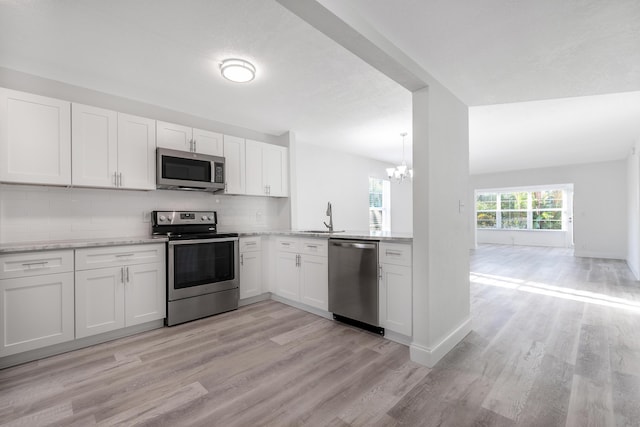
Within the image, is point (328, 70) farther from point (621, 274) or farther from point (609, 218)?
point (609, 218)

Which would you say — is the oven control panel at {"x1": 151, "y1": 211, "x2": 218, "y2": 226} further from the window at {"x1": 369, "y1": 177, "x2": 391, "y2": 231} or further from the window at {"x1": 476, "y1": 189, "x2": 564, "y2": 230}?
the window at {"x1": 476, "y1": 189, "x2": 564, "y2": 230}

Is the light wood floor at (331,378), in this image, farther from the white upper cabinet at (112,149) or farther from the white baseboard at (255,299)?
the white upper cabinet at (112,149)

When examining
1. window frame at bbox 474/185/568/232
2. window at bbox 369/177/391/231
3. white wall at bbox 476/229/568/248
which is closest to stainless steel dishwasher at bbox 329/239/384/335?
window at bbox 369/177/391/231

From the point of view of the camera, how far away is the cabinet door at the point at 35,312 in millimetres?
2215

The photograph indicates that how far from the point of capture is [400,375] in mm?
2104

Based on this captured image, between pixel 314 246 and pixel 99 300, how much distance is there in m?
2.09

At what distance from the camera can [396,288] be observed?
8.56ft

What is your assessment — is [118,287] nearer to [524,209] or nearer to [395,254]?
[395,254]

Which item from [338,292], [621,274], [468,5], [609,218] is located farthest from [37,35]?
[609,218]

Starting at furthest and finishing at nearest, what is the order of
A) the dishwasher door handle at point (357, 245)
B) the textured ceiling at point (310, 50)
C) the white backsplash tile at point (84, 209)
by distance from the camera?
the dishwasher door handle at point (357, 245) < the white backsplash tile at point (84, 209) < the textured ceiling at point (310, 50)

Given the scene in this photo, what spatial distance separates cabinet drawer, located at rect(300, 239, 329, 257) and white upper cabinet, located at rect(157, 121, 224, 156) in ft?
5.18

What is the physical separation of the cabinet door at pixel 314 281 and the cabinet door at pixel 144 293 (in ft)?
4.89

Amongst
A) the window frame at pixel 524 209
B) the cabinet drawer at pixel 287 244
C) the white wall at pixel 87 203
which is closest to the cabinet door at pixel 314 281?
the cabinet drawer at pixel 287 244

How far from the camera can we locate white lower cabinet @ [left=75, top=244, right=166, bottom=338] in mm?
2535
